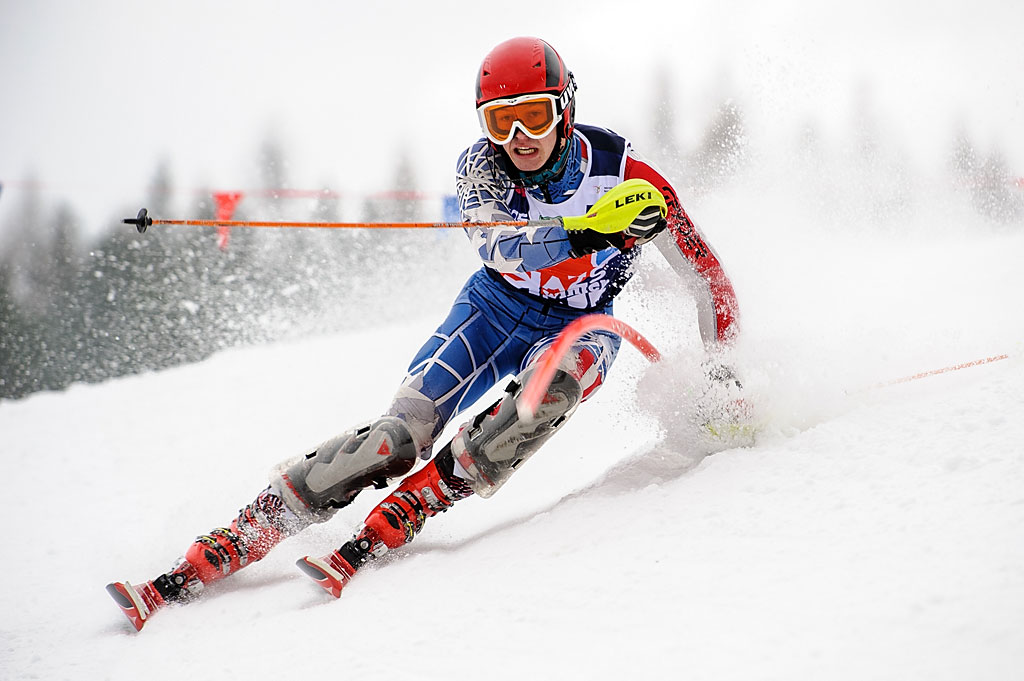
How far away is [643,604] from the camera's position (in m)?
1.66

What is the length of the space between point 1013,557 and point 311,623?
65.3 inches

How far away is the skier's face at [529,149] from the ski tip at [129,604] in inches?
74.4

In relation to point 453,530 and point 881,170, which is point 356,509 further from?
point 881,170

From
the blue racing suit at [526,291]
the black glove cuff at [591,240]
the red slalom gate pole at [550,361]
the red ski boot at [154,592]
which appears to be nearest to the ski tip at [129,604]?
the red ski boot at [154,592]

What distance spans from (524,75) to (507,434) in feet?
4.02

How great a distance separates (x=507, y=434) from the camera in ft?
Result: 8.05

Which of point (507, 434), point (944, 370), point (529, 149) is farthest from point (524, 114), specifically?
point (944, 370)

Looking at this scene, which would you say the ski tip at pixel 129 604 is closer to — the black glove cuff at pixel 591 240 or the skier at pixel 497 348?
the skier at pixel 497 348

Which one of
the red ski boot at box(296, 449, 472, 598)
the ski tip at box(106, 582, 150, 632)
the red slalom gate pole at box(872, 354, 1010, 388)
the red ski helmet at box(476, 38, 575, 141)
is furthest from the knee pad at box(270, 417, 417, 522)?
the red slalom gate pole at box(872, 354, 1010, 388)

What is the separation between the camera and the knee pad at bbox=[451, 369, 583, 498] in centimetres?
246

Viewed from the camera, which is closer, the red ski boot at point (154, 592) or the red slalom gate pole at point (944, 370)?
the red ski boot at point (154, 592)

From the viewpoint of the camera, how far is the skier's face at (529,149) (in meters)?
2.47

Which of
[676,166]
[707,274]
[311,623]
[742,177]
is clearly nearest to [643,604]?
[311,623]

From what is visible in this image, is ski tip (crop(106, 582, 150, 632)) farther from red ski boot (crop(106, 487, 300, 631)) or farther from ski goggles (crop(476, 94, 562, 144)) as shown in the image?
ski goggles (crop(476, 94, 562, 144))
